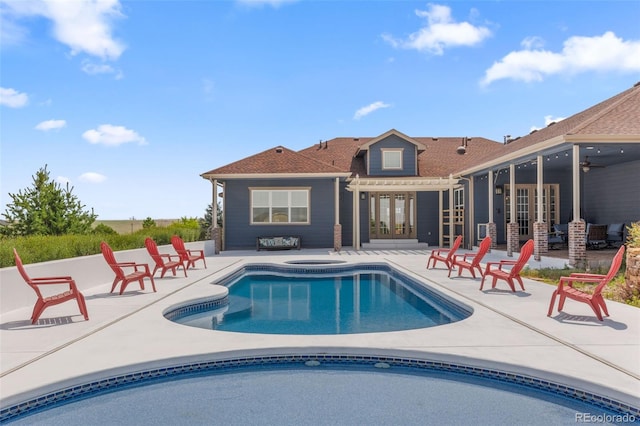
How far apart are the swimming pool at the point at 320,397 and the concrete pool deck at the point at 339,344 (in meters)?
0.10

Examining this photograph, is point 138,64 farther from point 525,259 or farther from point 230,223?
point 525,259

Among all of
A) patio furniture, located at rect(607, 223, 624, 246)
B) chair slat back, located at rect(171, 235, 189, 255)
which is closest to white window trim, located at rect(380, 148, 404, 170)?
patio furniture, located at rect(607, 223, 624, 246)

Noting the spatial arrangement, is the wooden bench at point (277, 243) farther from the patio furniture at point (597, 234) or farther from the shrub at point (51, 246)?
the patio furniture at point (597, 234)

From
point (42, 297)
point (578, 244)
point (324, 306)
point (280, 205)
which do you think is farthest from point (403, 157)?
point (42, 297)

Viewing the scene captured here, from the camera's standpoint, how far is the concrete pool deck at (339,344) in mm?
3982

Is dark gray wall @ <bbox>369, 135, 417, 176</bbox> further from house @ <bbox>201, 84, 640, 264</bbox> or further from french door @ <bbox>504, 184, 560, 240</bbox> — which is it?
french door @ <bbox>504, 184, 560, 240</bbox>

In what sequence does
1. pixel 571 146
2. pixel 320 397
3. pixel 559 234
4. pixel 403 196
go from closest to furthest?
pixel 320 397
pixel 571 146
pixel 559 234
pixel 403 196

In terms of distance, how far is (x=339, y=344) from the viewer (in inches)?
189

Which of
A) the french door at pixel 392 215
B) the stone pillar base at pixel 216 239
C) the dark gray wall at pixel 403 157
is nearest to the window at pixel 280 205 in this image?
the stone pillar base at pixel 216 239

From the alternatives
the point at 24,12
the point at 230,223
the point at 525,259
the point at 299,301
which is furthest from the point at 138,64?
the point at 525,259

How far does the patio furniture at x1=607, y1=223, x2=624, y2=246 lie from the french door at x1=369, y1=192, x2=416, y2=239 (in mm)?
7977

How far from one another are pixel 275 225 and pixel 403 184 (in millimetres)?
6107

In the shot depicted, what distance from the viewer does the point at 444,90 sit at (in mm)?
19094

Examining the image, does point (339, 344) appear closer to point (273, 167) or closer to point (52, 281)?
point (52, 281)
